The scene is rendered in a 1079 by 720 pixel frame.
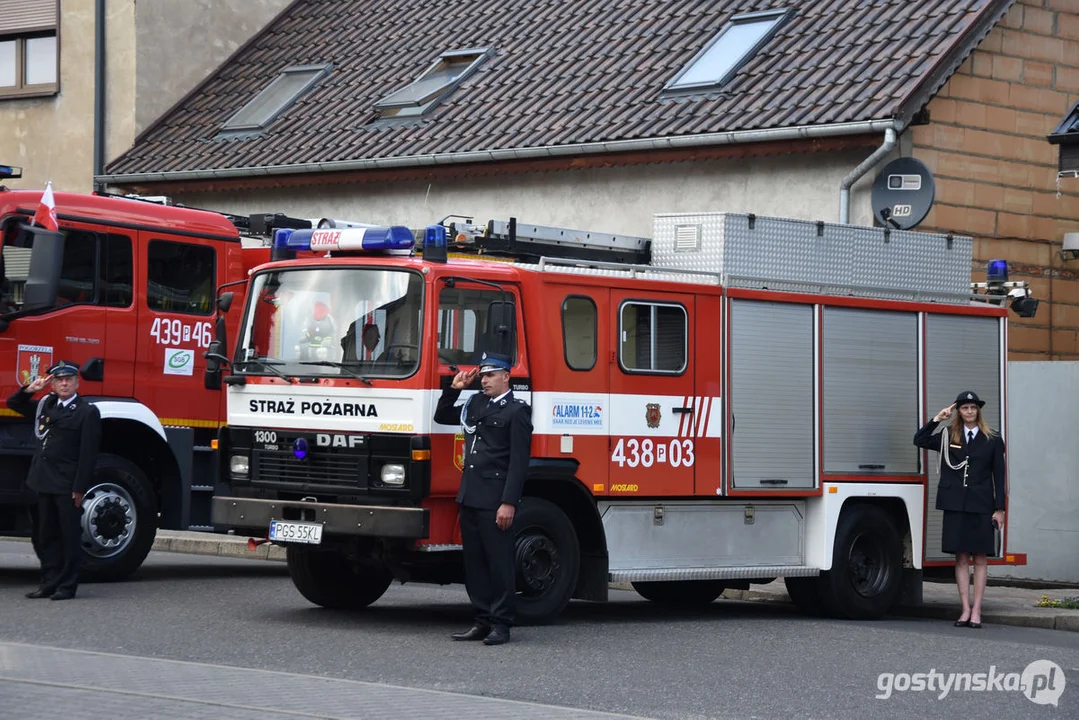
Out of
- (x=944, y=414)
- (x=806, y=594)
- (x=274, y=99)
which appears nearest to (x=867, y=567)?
(x=806, y=594)

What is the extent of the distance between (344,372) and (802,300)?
3.78 meters

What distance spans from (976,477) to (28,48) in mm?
18257

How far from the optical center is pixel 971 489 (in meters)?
13.8

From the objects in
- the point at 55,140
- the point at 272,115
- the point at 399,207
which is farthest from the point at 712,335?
the point at 55,140

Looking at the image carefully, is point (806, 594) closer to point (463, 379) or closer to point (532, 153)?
point (463, 379)

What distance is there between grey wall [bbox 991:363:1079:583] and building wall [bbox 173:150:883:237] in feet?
8.36

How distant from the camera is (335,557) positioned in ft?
42.9

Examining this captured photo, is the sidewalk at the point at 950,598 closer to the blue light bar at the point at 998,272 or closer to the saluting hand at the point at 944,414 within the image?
the saluting hand at the point at 944,414

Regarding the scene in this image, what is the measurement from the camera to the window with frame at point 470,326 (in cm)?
1184

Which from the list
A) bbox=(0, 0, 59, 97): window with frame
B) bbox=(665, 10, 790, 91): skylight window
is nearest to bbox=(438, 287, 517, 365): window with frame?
bbox=(665, 10, 790, 91): skylight window

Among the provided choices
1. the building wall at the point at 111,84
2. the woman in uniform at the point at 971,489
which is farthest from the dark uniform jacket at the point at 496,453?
A: the building wall at the point at 111,84

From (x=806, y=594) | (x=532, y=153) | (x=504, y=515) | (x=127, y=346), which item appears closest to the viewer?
(x=504, y=515)

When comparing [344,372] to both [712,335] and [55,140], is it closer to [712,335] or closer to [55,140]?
[712,335]

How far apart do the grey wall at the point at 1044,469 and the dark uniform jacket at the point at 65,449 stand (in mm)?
8576
